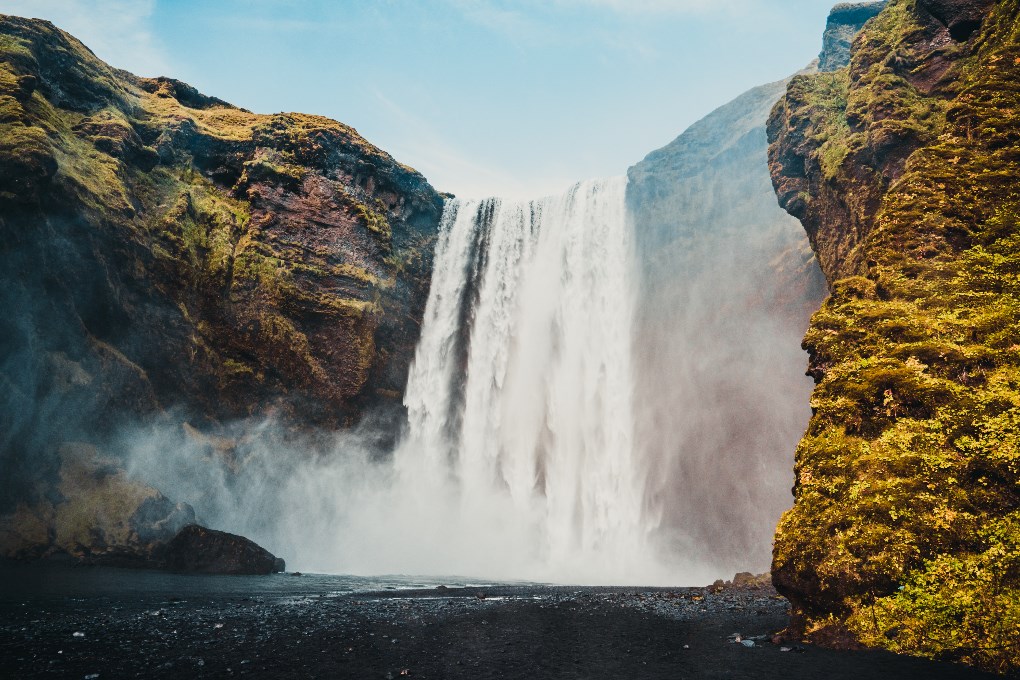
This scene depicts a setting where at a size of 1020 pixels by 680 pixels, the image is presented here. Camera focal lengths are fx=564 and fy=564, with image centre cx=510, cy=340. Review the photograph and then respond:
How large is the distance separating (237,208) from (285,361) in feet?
30.4

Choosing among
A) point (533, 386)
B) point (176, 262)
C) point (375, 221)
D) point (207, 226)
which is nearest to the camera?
point (176, 262)

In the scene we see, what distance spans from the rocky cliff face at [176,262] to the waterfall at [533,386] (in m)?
2.71

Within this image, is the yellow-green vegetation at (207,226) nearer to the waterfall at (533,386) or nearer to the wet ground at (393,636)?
the waterfall at (533,386)

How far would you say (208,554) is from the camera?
68.3 feet

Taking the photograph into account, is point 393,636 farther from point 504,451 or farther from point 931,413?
point 504,451

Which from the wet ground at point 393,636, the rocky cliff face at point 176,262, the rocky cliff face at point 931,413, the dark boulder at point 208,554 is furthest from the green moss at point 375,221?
Result: the rocky cliff face at point 931,413

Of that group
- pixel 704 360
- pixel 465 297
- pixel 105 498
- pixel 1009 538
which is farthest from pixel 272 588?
pixel 704 360

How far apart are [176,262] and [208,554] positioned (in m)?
14.3

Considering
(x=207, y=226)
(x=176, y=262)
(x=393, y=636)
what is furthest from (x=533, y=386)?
(x=393, y=636)

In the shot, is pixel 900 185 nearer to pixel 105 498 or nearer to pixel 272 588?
pixel 272 588

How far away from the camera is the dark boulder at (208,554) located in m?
20.4

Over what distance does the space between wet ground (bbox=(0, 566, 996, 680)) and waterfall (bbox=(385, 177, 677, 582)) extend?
1620 cm

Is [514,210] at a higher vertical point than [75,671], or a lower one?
higher

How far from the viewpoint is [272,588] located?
56.4ft
